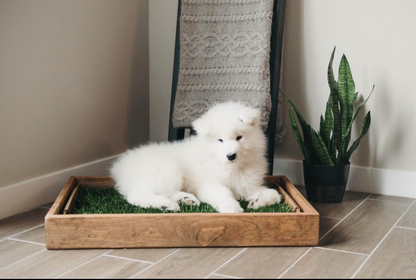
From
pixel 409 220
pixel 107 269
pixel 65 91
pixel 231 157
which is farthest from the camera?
pixel 65 91

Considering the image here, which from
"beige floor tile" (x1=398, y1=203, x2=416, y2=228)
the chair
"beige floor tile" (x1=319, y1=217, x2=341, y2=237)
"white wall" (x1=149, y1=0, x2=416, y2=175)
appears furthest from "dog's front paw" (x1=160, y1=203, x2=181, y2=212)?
"white wall" (x1=149, y1=0, x2=416, y2=175)

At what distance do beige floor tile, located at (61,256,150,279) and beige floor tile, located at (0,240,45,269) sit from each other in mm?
223

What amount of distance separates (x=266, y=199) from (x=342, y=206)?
1.44 feet

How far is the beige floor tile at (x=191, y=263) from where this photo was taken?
128cm

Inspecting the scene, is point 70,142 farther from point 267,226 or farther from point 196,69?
point 267,226

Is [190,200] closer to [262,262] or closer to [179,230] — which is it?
[179,230]

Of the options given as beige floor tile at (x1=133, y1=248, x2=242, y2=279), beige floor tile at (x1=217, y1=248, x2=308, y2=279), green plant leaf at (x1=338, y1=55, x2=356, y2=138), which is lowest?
beige floor tile at (x1=133, y1=248, x2=242, y2=279)

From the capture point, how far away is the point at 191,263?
4.47 feet

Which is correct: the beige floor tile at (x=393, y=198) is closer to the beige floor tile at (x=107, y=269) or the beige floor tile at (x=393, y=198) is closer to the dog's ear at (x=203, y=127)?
the dog's ear at (x=203, y=127)

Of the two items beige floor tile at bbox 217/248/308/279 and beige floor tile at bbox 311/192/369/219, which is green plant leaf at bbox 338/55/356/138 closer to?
beige floor tile at bbox 311/192/369/219

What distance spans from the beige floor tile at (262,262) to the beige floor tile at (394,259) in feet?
0.68

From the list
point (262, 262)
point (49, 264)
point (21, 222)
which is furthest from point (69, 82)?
point (262, 262)

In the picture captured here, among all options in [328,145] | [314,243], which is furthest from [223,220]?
[328,145]

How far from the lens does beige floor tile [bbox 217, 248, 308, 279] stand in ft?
4.24
